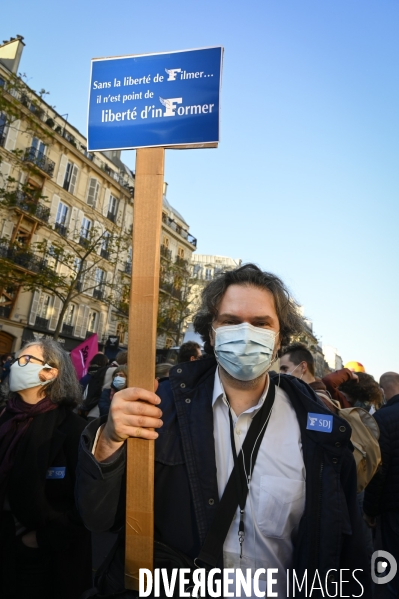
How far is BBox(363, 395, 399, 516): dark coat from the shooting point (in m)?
3.64

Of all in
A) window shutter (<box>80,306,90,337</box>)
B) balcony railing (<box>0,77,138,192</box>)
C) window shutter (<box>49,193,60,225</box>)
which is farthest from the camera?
window shutter (<box>80,306,90,337</box>)

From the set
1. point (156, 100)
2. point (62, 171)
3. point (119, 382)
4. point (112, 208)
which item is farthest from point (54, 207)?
point (156, 100)

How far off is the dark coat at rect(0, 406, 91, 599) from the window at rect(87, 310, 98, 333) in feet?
98.9

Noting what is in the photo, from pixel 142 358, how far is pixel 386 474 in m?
2.98

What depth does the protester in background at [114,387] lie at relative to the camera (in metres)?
6.43

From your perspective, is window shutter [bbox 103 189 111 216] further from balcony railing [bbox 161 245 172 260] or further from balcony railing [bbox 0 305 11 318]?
balcony railing [bbox 0 305 11 318]

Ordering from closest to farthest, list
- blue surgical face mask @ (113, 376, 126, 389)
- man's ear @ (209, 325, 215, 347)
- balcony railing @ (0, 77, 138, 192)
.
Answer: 1. man's ear @ (209, 325, 215, 347)
2. blue surgical face mask @ (113, 376, 126, 389)
3. balcony railing @ (0, 77, 138, 192)

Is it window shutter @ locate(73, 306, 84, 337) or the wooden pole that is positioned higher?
window shutter @ locate(73, 306, 84, 337)

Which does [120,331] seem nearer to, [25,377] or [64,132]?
[64,132]

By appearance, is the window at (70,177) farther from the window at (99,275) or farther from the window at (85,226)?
the window at (99,275)

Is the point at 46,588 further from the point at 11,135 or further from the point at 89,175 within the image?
the point at 89,175

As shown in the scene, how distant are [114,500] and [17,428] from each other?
173 centimetres

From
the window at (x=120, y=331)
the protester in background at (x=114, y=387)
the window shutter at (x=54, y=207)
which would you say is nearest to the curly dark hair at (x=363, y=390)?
the protester in background at (x=114, y=387)

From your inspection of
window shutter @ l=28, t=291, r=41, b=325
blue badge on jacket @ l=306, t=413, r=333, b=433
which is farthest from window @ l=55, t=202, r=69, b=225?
blue badge on jacket @ l=306, t=413, r=333, b=433
